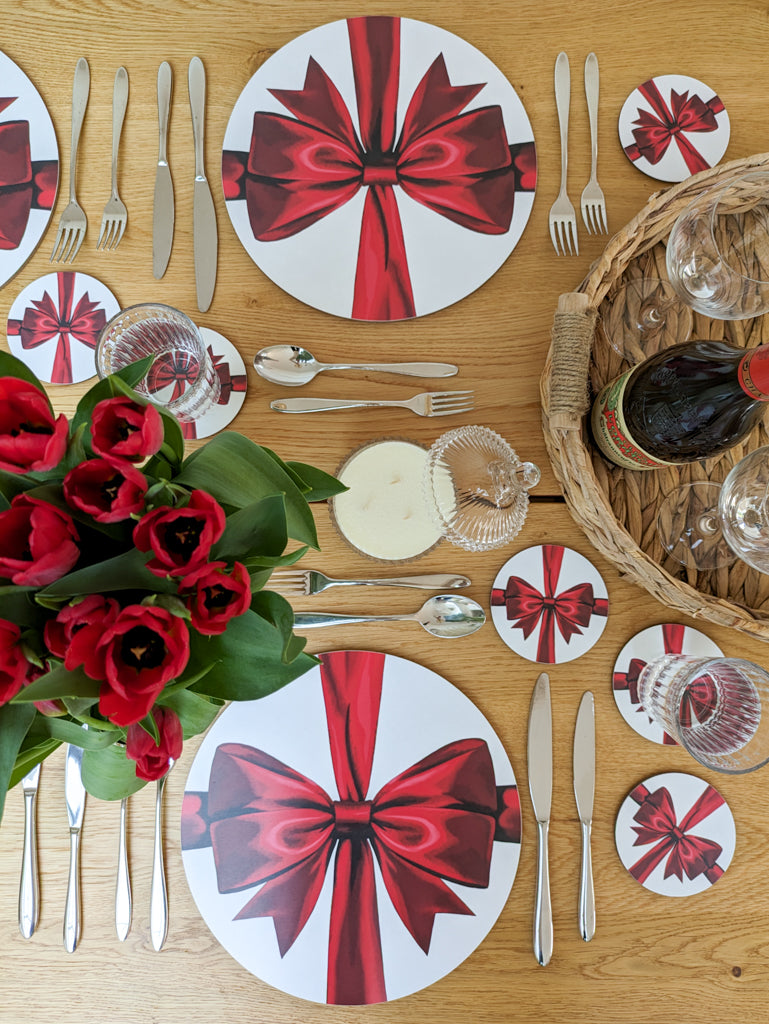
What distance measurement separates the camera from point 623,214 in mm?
730

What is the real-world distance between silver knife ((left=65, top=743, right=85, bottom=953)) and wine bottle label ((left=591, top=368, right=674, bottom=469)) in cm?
62

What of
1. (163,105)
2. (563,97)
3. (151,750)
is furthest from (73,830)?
(563,97)

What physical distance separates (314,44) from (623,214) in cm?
40

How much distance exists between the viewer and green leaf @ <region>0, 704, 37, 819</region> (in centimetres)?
35

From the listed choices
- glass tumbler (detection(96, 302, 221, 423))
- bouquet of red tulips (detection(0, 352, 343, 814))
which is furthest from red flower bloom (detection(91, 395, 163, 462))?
glass tumbler (detection(96, 302, 221, 423))

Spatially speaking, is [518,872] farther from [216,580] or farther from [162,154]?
[162,154]

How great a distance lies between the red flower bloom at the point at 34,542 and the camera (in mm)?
310

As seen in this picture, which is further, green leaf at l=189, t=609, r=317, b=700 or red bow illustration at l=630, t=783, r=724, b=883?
red bow illustration at l=630, t=783, r=724, b=883

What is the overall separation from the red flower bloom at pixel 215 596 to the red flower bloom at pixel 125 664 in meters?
0.01

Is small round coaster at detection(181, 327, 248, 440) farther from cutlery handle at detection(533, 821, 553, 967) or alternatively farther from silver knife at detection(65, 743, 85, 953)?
cutlery handle at detection(533, 821, 553, 967)

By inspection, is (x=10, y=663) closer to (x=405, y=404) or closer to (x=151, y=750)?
(x=151, y=750)

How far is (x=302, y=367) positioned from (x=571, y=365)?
276 millimetres

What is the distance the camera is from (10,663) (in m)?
0.32

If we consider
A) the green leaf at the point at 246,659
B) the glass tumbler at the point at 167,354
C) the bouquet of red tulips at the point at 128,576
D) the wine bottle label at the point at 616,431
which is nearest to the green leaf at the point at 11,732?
the bouquet of red tulips at the point at 128,576
